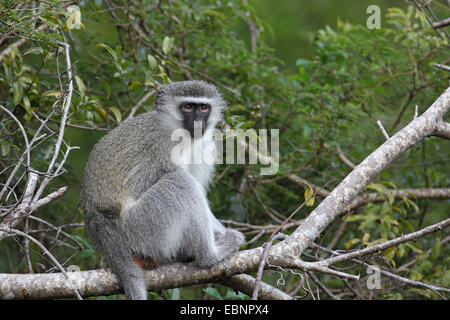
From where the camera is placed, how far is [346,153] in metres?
7.43

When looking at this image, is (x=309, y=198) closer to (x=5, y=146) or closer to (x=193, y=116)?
(x=193, y=116)

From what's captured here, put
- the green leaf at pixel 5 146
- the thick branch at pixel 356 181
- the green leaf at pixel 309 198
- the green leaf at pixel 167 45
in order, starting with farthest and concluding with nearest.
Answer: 1. the green leaf at pixel 167 45
2. the green leaf at pixel 5 146
3. the green leaf at pixel 309 198
4. the thick branch at pixel 356 181

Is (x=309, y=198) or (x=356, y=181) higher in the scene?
(x=356, y=181)

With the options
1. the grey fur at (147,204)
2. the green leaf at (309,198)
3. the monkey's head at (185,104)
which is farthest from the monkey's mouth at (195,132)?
the green leaf at (309,198)

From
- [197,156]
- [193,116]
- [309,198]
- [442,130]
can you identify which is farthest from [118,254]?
[442,130]

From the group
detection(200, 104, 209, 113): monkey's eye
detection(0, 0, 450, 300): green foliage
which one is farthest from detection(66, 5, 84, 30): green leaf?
detection(200, 104, 209, 113): monkey's eye

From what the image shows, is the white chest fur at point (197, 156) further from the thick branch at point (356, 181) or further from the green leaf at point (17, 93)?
the green leaf at point (17, 93)

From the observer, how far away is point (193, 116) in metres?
5.46

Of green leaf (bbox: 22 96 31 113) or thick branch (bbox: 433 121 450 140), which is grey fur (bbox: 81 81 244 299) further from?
thick branch (bbox: 433 121 450 140)

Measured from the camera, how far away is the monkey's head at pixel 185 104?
5.47 m

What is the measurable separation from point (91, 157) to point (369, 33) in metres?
3.93

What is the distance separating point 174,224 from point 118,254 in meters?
0.54

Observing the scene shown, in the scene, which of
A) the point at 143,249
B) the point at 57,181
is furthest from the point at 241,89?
the point at 143,249
